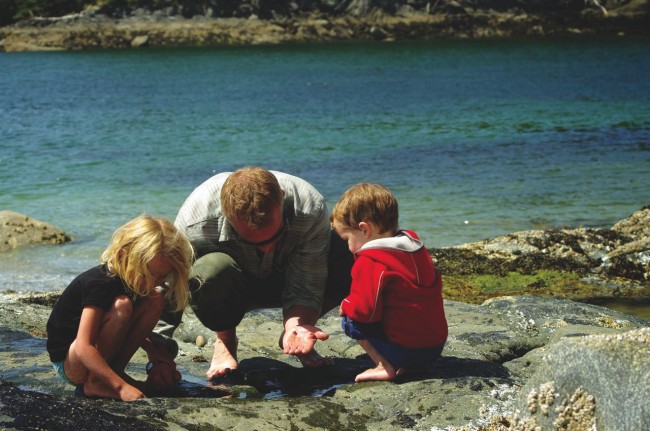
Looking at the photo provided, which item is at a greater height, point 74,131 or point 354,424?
point 354,424

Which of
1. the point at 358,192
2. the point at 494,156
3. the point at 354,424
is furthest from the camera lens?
the point at 494,156

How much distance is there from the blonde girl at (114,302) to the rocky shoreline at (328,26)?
58.2m

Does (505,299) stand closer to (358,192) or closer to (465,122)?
(358,192)

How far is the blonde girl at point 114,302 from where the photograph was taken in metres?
4.09

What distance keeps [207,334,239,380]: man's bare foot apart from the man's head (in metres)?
0.75

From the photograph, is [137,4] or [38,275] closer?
[38,275]

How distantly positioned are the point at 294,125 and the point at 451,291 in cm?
1630

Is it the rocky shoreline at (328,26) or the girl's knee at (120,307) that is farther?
the rocky shoreline at (328,26)

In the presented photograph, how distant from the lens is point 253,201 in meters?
4.30

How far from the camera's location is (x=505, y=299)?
263 inches

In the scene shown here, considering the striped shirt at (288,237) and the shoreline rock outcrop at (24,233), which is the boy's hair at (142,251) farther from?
the shoreline rock outcrop at (24,233)

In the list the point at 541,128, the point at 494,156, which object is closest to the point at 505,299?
the point at 494,156

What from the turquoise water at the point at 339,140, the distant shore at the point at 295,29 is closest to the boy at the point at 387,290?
the turquoise water at the point at 339,140

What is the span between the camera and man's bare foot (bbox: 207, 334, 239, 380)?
4.74 meters
